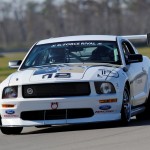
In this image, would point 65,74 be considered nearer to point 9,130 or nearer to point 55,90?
point 55,90

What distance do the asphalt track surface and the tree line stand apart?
301 ft

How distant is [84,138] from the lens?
389 inches

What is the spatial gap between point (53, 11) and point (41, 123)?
117 m

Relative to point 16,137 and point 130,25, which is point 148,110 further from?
point 130,25

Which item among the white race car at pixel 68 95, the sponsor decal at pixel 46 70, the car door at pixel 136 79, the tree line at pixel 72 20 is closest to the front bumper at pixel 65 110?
the white race car at pixel 68 95

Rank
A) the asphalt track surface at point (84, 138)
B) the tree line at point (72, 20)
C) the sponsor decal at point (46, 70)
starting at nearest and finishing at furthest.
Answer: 1. the asphalt track surface at point (84, 138)
2. the sponsor decal at point (46, 70)
3. the tree line at point (72, 20)

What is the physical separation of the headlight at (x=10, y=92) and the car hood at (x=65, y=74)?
3.1 inches

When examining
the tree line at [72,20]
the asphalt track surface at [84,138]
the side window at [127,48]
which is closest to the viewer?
the asphalt track surface at [84,138]

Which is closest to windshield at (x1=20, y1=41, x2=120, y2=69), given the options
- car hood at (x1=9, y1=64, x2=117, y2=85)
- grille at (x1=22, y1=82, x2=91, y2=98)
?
car hood at (x1=9, y1=64, x2=117, y2=85)

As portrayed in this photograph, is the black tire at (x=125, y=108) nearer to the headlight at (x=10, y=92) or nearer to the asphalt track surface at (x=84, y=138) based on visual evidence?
the asphalt track surface at (x=84, y=138)

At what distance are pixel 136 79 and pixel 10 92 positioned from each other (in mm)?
2130

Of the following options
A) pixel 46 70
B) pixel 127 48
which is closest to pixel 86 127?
pixel 46 70

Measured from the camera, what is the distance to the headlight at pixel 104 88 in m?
10.6

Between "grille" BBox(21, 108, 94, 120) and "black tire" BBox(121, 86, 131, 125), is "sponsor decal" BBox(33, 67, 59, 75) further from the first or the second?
"black tire" BBox(121, 86, 131, 125)
